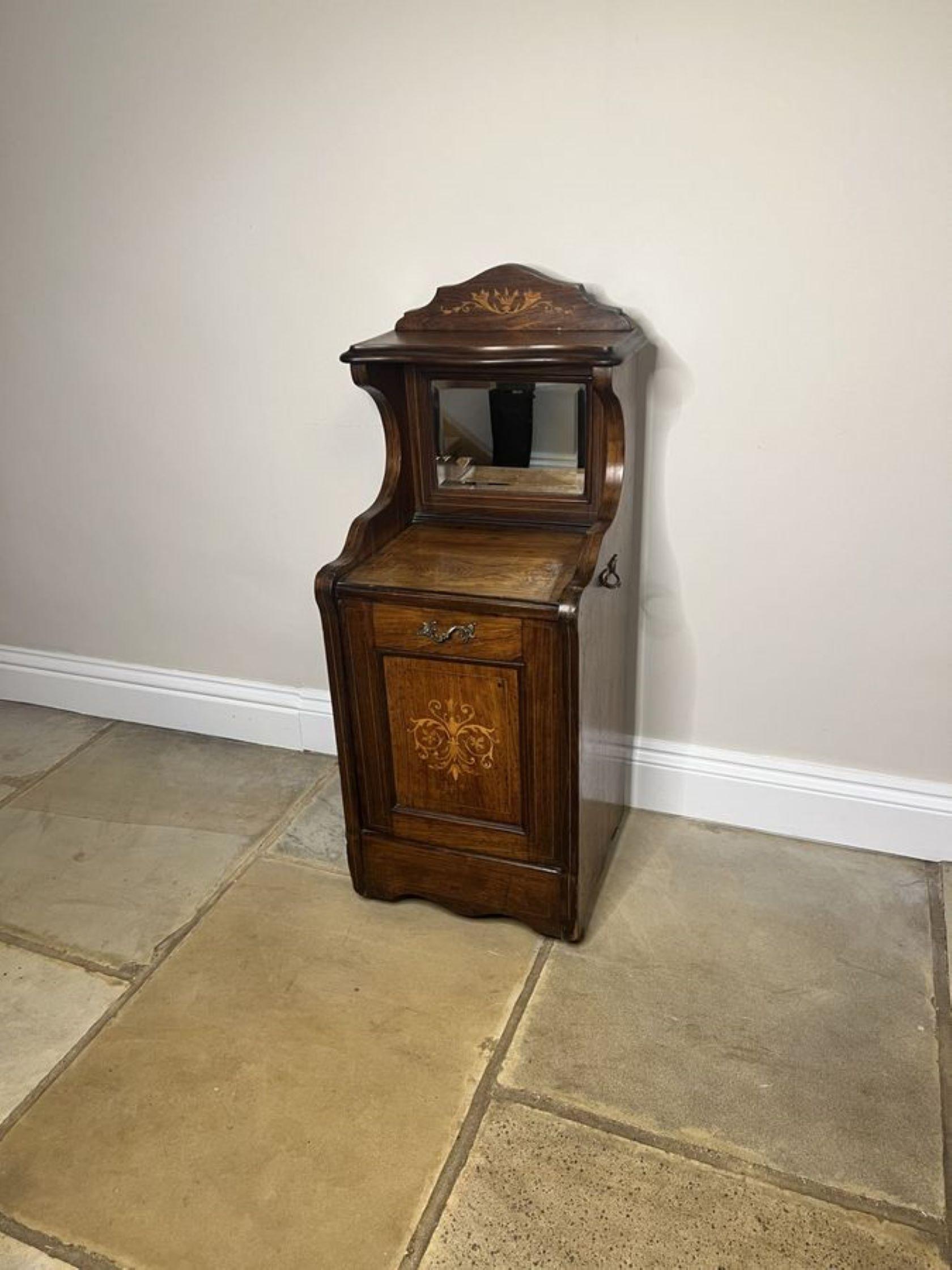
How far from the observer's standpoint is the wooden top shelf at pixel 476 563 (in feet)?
5.55

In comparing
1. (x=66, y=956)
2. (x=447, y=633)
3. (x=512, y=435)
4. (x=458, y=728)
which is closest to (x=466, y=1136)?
(x=458, y=728)

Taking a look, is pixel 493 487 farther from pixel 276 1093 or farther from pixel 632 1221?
pixel 632 1221

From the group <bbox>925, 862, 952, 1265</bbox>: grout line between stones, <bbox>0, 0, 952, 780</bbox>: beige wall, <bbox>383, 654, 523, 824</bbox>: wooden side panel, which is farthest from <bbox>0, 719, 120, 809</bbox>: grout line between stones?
<bbox>925, 862, 952, 1265</bbox>: grout line between stones

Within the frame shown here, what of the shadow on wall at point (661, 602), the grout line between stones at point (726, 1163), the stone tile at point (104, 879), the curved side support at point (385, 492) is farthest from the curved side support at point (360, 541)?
the grout line between stones at point (726, 1163)

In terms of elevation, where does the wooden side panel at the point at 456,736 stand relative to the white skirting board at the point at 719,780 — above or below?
above

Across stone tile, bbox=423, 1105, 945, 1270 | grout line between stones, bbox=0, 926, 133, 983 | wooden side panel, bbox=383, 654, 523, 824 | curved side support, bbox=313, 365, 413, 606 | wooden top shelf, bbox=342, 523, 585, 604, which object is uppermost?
curved side support, bbox=313, 365, 413, 606

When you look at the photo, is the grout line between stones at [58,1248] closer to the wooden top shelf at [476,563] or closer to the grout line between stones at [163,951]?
the grout line between stones at [163,951]

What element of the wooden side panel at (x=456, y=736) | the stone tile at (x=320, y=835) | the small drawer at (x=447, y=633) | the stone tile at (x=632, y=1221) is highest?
the small drawer at (x=447, y=633)

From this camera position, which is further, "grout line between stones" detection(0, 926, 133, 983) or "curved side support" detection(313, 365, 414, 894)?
"grout line between stones" detection(0, 926, 133, 983)

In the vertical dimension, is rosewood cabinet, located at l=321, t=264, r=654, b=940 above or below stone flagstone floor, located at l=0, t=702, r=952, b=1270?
above

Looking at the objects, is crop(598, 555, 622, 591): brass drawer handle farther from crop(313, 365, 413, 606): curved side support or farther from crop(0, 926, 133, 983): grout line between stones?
crop(0, 926, 133, 983): grout line between stones

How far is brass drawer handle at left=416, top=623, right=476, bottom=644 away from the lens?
1.69 metres

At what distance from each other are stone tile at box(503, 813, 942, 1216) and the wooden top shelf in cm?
77

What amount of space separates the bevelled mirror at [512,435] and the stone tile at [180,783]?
1.02 metres
